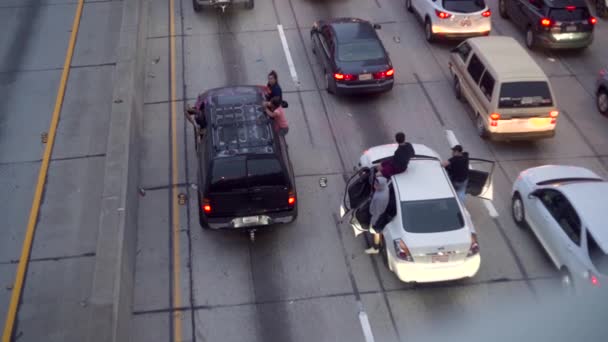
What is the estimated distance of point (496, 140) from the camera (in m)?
15.7

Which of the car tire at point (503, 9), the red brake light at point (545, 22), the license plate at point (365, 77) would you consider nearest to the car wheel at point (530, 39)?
the red brake light at point (545, 22)

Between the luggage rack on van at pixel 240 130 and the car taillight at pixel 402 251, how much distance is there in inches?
111

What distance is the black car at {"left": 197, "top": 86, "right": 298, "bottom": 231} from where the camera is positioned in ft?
40.7

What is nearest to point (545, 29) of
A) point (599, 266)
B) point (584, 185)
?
point (584, 185)

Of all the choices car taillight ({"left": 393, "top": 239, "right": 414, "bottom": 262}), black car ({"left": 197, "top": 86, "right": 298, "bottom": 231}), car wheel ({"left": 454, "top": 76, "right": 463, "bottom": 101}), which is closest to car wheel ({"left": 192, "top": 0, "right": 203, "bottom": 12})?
car wheel ({"left": 454, "top": 76, "right": 463, "bottom": 101})

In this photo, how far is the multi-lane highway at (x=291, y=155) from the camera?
12031mm

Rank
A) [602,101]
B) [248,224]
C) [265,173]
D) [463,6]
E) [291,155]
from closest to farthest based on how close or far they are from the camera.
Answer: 1. [265,173]
2. [248,224]
3. [291,155]
4. [602,101]
5. [463,6]

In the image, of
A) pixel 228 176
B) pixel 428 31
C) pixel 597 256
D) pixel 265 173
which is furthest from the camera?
pixel 428 31

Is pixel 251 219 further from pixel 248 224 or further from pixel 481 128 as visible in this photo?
pixel 481 128

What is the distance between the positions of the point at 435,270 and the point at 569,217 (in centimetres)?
250

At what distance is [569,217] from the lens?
1202 centimetres

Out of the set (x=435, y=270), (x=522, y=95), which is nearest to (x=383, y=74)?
(x=522, y=95)

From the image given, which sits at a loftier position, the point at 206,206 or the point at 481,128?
the point at 481,128

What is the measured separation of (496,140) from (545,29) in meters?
5.37
